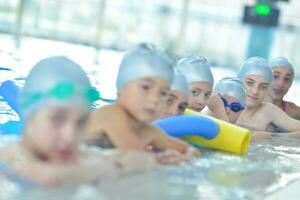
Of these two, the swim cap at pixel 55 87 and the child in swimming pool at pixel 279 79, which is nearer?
the swim cap at pixel 55 87

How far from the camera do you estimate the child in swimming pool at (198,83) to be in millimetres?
5500

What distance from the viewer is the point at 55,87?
111 inches

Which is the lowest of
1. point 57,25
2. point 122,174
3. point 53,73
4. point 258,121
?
point 57,25

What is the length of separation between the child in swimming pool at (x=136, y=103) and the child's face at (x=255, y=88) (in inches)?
95.9

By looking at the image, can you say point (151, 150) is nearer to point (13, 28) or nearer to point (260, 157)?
point (260, 157)

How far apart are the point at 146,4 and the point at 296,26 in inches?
247

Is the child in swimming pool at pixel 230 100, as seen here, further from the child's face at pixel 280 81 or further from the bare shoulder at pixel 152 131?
the bare shoulder at pixel 152 131

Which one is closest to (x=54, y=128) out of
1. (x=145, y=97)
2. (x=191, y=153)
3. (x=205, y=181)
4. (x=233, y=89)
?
(x=145, y=97)

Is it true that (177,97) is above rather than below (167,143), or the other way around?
above

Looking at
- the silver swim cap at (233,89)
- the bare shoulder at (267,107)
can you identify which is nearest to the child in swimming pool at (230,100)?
the silver swim cap at (233,89)

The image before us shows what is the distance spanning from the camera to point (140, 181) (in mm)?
3285

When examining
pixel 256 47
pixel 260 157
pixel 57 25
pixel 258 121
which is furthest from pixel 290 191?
pixel 57 25

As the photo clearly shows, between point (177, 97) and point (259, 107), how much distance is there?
193cm

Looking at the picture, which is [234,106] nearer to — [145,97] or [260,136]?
[260,136]
